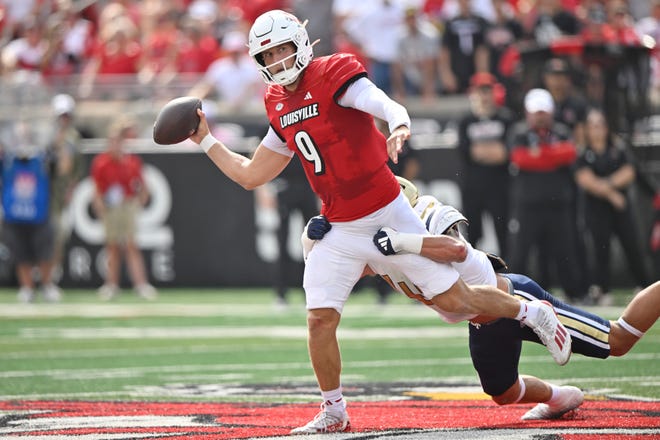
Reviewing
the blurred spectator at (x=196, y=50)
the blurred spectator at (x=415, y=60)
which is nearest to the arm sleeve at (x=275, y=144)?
the blurred spectator at (x=415, y=60)

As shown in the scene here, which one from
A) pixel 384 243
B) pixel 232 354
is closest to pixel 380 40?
pixel 232 354

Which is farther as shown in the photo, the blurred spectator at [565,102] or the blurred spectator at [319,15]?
the blurred spectator at [319,15]

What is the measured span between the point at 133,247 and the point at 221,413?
10294 millimetres

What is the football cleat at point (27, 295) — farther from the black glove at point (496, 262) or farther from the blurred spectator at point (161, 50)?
the black glove at point (496, 262)

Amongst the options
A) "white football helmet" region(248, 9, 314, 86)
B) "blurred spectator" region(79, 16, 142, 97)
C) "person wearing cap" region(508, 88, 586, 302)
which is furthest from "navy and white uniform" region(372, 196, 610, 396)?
"blurred spectator" region(79, 16, 142, 97)

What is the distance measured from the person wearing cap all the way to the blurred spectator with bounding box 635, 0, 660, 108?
2624 mm

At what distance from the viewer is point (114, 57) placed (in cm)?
1933

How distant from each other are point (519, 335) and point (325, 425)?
1074 mm

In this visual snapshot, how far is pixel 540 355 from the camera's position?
389 inches

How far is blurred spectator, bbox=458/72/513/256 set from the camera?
573 inches

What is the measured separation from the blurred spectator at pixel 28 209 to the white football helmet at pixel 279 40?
10400 millimetres

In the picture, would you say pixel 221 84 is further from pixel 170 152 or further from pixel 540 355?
pixel 540 355

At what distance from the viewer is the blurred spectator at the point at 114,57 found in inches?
759

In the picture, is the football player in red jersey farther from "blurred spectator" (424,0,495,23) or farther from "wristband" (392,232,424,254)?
"blurred spectator" (424,0,495,23)
